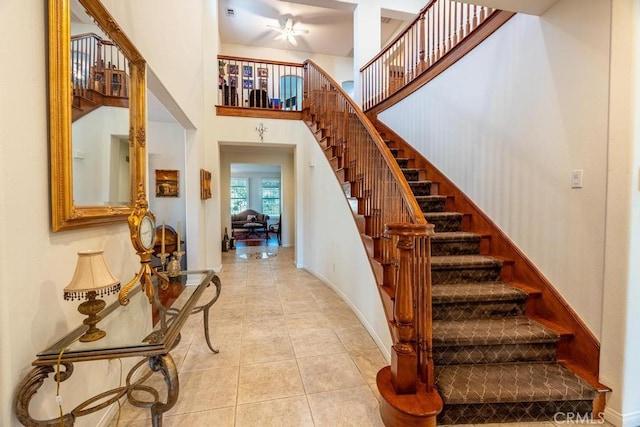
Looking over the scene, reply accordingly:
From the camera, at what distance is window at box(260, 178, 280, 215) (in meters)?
12.7

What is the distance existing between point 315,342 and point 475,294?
1432 millimetres

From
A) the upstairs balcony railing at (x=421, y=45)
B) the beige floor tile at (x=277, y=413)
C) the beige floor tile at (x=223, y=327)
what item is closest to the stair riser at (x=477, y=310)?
the beige floor tile at (x=277, y=413)

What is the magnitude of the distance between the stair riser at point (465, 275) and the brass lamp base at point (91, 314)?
2292mm

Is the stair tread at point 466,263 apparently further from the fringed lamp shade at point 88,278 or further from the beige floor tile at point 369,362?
the fringed lamp shade at point 88,278

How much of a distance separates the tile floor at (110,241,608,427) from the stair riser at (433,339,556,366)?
38cm

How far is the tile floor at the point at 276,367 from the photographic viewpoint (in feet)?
5.59

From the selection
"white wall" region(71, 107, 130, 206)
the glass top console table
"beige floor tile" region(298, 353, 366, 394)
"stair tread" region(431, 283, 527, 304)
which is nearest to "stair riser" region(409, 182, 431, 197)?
"stair tread" region(431, 283, 527, 304)

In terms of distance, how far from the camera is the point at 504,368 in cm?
187

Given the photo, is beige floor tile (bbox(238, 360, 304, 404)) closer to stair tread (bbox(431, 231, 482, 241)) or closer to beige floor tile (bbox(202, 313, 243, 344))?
beige floor tile (bbox(202, 313, 243, 344))

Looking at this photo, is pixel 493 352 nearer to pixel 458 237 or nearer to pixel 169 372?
pixel 458 237

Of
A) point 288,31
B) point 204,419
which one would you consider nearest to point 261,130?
point 288,31

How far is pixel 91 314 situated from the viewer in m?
1.24

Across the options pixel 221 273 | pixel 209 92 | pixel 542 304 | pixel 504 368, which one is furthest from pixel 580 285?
pixel 209 92

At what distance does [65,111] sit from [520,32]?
127 inches
